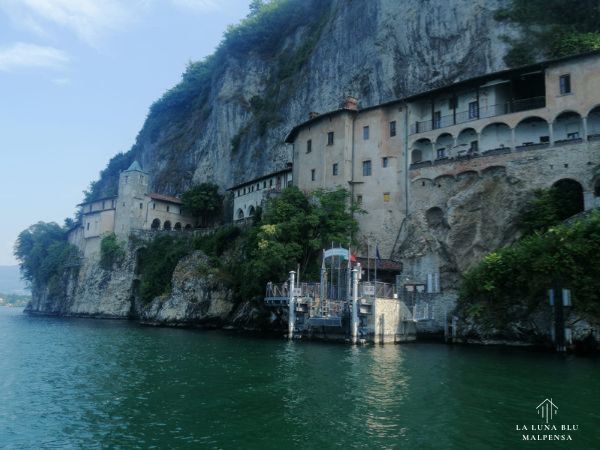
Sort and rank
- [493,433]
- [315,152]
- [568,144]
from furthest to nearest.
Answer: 1. [315,152]
2. [568,144]
3. [493,433]

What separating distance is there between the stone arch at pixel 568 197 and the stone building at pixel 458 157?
0.18 metres

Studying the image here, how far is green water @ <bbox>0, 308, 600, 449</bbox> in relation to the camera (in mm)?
14062

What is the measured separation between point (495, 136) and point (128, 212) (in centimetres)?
5354

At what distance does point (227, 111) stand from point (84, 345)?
54.9m

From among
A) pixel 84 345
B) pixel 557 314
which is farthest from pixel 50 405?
pixel 557 314

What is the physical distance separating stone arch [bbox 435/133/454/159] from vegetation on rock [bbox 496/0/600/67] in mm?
8738

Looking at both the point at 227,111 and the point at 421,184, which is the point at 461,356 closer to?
the point at 421,184

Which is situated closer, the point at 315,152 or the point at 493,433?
the point at 493,433

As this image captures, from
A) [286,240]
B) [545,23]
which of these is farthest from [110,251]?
[545,23]

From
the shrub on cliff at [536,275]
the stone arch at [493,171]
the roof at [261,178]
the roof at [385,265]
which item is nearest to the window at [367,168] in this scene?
the roof at [385,265]

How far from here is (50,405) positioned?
18.0 meters

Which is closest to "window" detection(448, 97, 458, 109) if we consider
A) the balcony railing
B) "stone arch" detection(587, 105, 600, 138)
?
the balcony railing

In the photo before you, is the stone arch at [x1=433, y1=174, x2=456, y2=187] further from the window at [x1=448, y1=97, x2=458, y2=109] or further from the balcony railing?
the window at [x1=448, y1=97, x2=458, y2=109]

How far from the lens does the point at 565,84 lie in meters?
40.3
